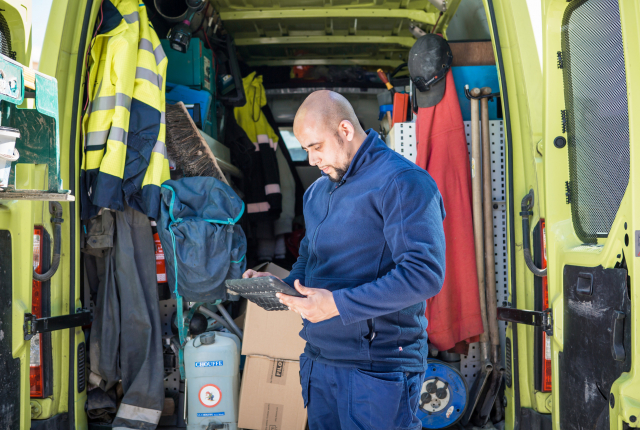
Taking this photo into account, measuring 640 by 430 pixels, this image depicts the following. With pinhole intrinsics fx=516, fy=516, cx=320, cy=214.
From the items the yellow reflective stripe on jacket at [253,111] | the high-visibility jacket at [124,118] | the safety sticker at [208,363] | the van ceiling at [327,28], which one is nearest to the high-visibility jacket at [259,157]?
the yellow reflective stripe on jacket at [253,111]

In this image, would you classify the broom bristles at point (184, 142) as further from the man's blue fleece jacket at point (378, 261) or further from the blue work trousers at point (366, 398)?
the blue work trousers at point (366, 398)

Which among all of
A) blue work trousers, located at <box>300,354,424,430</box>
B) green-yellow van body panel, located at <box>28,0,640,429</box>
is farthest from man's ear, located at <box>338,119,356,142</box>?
blue work trousers, located at <box>300,354,424,430</box>

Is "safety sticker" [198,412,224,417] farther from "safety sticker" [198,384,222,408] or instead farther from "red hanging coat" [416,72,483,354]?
"red hanging coat" [416,72,483,354]

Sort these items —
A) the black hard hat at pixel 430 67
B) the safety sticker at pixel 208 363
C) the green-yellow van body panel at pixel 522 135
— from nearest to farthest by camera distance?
1. the green-yellow van body panel at pixel 522 135
2. the black hard hat at pixel 430 67
3. the safety sticker at pixel 208 363

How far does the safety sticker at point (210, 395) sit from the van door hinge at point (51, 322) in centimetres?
79

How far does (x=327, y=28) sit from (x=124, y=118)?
2.18 metres

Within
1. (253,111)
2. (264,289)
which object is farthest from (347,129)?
(253,111)

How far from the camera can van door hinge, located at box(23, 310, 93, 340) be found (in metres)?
2.12

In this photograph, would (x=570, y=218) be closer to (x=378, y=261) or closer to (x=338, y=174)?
(x=378, y=261)

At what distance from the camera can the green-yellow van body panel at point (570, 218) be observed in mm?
1292

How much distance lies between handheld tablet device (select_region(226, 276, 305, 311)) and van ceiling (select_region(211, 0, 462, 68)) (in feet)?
8.21

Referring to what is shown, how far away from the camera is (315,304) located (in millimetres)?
1604

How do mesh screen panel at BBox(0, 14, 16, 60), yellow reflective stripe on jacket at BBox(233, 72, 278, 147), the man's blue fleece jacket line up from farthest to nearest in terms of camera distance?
Result: yellow reflective stripe on jacket at BBox(233, 72, 278, 147) < mesh screen panel at BBox(0, 14, 16, 60) < the man's blue fleece jacket

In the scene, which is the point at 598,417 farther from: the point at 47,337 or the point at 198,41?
the point at 198,41
